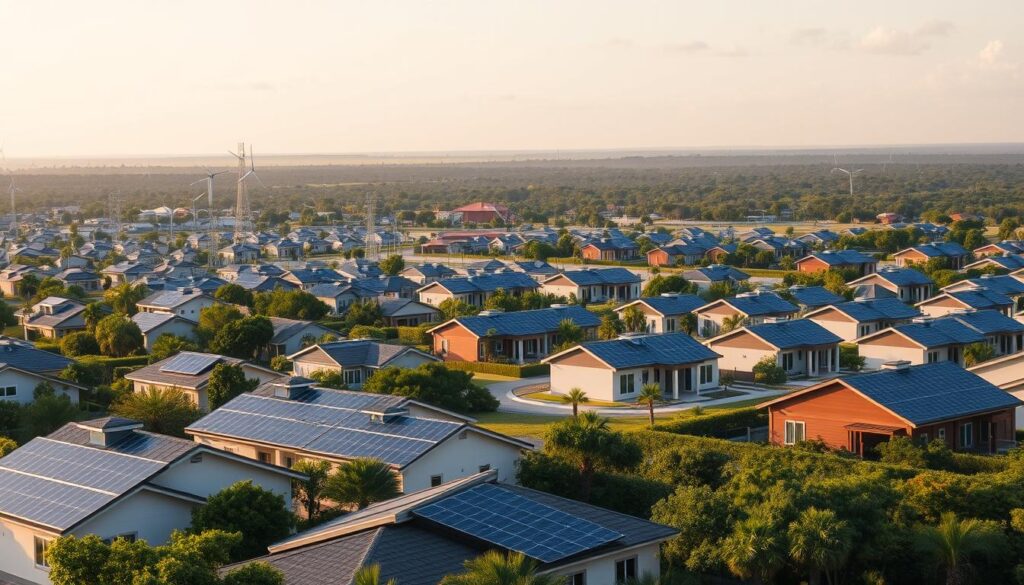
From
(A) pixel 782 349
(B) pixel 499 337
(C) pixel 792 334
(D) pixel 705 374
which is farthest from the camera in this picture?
(B) pixel 499 337

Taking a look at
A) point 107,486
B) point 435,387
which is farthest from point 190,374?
point 107,486

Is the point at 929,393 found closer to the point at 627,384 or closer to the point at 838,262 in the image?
the point at 627,384

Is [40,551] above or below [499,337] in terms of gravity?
above

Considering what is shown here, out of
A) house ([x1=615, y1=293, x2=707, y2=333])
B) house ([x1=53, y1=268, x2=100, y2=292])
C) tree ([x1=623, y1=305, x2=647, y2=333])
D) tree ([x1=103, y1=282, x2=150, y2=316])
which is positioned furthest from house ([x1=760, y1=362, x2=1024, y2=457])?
house ([x1=53, y1=268, x2=100, y2=292])

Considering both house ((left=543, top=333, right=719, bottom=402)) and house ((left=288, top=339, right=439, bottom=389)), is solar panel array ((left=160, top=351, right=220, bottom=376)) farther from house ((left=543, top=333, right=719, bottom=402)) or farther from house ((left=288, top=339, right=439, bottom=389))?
house ((left=543, top=333, right=719, bottom=402))

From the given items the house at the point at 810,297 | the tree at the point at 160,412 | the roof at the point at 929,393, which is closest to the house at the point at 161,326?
the tree at the point at 160,412

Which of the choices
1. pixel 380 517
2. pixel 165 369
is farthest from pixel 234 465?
pixel 165 369
